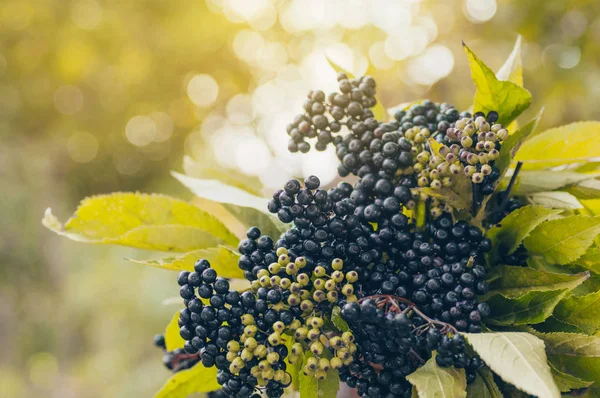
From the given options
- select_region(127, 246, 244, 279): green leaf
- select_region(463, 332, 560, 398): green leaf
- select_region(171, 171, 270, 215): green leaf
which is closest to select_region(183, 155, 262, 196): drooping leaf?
select_region(171, 171, 270, 215): green leaf

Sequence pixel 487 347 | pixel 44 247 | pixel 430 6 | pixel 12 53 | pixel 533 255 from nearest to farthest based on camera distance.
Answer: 1. pixel 487 347
2. pixel 533 255
3. pixel 430 6
4. pixel 12 53
5. pixel 44 247

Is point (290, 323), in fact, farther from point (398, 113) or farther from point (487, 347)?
point (398, 113)

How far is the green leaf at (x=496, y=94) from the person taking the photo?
0.47 m

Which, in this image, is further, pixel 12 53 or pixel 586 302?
pixel 12 53

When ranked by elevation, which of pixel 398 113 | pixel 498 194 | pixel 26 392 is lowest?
pixel 498 194

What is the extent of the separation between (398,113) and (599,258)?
0.26 meters

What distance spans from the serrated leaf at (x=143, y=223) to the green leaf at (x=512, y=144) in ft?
1.10

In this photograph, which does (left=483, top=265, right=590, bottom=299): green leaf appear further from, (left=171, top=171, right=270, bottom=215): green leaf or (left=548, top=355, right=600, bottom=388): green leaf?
(left=171, top=171, right=270, bottom=215): green leaf

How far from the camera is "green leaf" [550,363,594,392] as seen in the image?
429 mm

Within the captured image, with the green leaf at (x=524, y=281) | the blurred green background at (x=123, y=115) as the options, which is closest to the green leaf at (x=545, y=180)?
the green leaf at (x=524, y=281)

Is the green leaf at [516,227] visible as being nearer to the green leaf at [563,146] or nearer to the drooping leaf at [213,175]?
the green leaf at [563,146]

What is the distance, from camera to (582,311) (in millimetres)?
450

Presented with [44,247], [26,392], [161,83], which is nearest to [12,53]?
[161,83]

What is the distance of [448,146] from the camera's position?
0.48 meters
